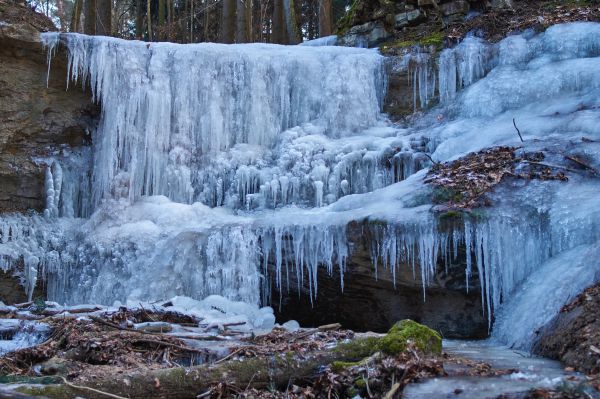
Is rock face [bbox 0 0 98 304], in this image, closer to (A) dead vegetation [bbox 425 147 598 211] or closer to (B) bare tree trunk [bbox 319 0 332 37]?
(A) dead vegetation [bbox 425 147 598 211]

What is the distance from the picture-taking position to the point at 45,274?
417 inches

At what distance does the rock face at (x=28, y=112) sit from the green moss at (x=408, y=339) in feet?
28.6

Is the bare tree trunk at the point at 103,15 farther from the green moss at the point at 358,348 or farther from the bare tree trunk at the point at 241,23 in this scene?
the green moss at the point at 358,348

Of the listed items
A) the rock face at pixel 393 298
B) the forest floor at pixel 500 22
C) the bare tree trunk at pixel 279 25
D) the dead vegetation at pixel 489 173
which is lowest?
the rock face at pixel 393 298

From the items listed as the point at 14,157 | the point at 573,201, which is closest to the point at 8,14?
the point at 14,157

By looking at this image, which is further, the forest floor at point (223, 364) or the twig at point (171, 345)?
the twig at point (171, 345)

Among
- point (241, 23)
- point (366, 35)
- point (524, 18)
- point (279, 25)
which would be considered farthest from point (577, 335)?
point (279, 25)

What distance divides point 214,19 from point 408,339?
950 inches

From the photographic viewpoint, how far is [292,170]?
10938mm

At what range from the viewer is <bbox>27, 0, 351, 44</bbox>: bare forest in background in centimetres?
1588

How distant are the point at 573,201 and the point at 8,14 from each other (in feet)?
30.9

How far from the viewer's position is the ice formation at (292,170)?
7578 millimetres

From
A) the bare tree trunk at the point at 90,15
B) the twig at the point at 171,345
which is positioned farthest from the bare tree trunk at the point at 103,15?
the twig at the point at 171,345

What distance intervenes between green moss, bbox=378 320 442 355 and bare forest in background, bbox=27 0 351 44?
41.4ft
